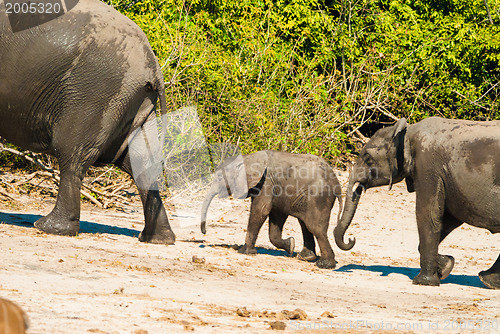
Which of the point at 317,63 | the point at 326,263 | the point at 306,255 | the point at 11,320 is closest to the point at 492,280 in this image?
the point at 326,263

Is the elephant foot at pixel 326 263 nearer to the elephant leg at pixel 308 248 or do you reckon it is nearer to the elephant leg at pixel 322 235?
the elephant leg at pixel 322 235

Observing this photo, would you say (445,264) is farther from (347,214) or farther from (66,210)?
(66,210)

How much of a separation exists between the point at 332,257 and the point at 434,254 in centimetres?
141

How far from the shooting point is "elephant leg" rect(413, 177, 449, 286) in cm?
877

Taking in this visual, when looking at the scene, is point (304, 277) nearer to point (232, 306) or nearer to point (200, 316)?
point (232, 306)

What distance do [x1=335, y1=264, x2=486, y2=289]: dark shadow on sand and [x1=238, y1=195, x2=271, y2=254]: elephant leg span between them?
1.21 m

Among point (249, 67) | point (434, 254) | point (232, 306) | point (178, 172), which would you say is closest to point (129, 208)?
point (178, 172)

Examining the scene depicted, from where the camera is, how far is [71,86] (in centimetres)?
849

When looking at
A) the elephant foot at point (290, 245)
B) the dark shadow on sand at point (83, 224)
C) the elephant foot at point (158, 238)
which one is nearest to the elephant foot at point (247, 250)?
the elephant foot at point (290, 245)

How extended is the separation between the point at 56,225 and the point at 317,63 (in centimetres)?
1008

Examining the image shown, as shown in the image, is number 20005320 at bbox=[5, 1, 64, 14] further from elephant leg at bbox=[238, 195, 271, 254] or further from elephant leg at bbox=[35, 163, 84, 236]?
elephant leg at bbox=[238, 195, 271, 254]

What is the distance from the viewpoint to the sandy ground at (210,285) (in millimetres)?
5297

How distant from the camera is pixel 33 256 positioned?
6895 mm

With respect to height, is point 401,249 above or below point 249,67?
below
